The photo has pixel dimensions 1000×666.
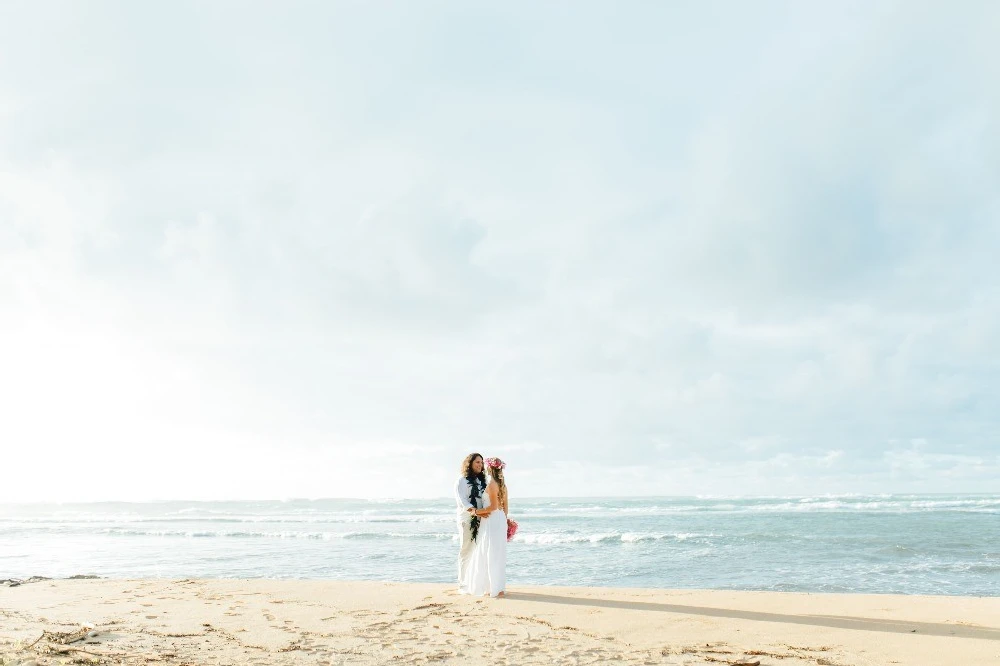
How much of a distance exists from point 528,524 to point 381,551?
1404 cm

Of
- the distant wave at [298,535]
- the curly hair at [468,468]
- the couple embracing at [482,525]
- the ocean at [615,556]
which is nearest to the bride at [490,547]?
the couple embracing at [482,525]

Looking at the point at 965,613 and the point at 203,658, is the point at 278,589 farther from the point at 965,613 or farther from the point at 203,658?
the point at 965,613

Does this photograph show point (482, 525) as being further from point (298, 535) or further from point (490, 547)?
point (298, 535)

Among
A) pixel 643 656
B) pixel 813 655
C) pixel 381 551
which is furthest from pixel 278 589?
pixel 381 551

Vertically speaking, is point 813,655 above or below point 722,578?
above

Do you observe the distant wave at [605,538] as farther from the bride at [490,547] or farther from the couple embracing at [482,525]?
the bride at [490,547]

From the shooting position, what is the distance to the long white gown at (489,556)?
8984mm

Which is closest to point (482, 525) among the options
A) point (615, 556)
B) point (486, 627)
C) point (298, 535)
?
point (486, 627)

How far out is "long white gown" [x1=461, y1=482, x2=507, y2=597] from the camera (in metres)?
8.98

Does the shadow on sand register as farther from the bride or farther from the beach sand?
the bride

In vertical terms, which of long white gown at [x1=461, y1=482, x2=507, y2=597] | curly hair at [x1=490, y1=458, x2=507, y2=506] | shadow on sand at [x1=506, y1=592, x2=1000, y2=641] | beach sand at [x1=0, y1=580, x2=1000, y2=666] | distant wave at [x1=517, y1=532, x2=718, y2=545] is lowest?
distant wave at [x1=517, y1=532, x2=718, y2=545]

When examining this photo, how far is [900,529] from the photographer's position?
2477cm

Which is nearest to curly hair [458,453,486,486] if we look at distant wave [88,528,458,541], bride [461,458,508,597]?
bride [461,458,508,597]

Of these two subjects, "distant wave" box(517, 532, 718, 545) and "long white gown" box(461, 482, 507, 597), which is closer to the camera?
"long white gown" box(461, 482, 507, 597)
